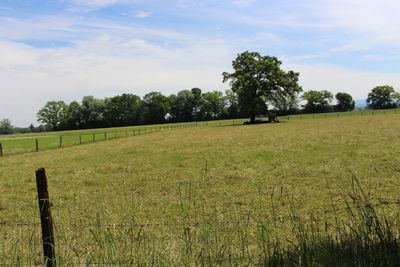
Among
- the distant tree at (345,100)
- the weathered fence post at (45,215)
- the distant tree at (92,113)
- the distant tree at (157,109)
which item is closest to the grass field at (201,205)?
the weathered fence post at (45,215)

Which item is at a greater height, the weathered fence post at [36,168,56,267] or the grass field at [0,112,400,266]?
the weathered fence post at [36,168,56,267]

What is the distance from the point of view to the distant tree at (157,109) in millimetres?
146775

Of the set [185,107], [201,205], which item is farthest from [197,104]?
[201,205]

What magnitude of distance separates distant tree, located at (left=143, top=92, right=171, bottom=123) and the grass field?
4939 inches

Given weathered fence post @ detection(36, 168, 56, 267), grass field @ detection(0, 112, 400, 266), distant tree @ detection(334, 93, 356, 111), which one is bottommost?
grass field @ detection(0, 112, 400, 266)

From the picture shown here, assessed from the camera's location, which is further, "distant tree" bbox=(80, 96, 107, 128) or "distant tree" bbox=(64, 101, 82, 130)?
"distant tree" bbox=(64, 101, 82, 130)

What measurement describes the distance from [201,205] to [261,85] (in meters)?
65.9

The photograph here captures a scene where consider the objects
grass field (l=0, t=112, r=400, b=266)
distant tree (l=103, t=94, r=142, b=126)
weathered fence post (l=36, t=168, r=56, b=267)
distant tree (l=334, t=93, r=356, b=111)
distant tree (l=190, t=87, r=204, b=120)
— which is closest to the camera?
weathered fence post (l=36, t=168, r=56, b=267)

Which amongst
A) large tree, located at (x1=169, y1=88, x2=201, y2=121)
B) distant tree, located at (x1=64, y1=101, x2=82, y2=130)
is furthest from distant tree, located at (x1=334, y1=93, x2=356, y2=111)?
distant tree, located at (x1=64, y1=101, x2=82, y2=130)

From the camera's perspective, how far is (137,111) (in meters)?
148

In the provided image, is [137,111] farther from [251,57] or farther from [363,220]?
[363,220]

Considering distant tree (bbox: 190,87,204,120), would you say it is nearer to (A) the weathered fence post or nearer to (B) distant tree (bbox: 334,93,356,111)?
(B) distant tree (bbox: 334,93,356,111)

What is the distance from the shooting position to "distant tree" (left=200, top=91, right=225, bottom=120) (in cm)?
15012

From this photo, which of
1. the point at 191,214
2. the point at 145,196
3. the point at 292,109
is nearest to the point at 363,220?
the point at 191,214
